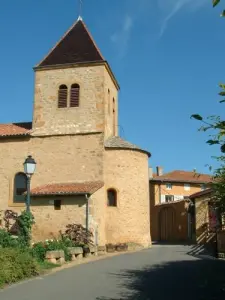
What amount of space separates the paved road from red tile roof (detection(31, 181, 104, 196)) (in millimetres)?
8159

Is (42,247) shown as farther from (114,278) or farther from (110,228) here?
(110,228)

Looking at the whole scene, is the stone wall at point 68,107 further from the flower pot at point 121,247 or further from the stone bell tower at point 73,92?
the flower pot at point 121,247

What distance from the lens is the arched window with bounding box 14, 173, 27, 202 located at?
81.5ft

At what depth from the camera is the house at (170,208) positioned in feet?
107

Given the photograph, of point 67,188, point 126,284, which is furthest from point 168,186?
point 126,284

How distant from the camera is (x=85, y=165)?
2438 cm

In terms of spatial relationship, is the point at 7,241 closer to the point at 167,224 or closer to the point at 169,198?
the point at 167,224

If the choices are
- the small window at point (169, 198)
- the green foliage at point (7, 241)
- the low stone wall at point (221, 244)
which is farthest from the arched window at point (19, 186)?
the small window at point (169, 198)

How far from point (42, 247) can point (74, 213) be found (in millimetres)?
7167

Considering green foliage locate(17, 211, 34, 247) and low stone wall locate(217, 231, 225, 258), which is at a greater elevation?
green foliage locate(17, 211, 34, 247)

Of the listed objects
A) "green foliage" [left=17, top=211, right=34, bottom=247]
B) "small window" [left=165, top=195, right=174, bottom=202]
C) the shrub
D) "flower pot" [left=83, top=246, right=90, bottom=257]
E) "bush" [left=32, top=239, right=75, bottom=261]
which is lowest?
"flower pot" [left=83, top=246, right=90, bottom=257]

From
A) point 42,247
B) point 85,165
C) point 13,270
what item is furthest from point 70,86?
Result: point 13,270

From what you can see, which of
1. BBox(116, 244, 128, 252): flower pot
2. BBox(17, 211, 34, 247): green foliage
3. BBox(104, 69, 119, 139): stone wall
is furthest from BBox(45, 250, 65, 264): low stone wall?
BBox(104, 69, 119, 139): stone wall

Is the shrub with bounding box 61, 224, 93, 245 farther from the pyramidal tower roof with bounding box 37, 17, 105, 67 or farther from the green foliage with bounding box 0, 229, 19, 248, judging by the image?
the pyramidal tower roof with bounding box 37, 17, 105, 67
